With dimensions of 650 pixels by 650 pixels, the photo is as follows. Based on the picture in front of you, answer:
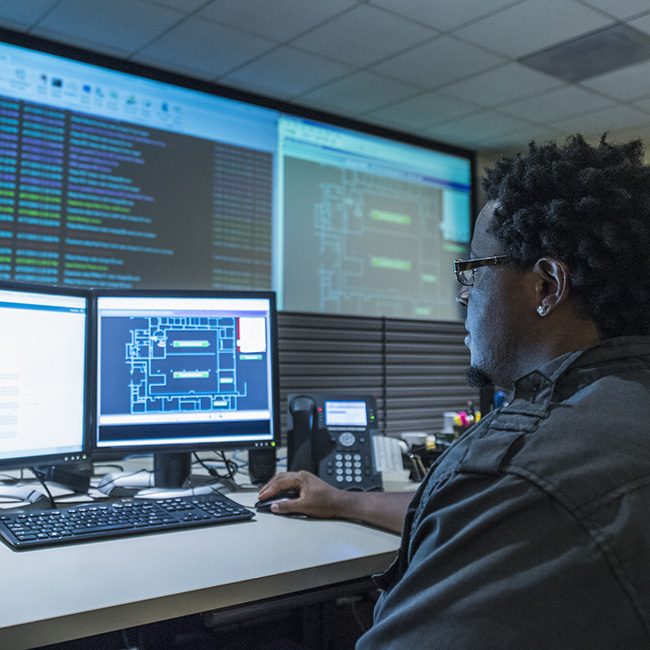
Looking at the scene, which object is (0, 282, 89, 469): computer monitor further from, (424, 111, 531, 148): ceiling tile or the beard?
(424, 111, 531, 148): ceiling tile

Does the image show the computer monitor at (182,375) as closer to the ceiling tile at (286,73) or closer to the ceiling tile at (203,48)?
the ceiling tile at (203,48)

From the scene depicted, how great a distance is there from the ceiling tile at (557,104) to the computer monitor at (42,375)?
124 inches

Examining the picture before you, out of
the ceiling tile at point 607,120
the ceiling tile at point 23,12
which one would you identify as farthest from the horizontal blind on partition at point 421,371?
the ceiling tile at point 607,120

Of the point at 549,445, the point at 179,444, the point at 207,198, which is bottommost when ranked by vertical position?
the point at 179,444

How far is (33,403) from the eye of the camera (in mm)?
1289

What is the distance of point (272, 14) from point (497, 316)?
96.2 inches

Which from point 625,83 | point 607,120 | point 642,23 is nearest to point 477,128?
point 607,120

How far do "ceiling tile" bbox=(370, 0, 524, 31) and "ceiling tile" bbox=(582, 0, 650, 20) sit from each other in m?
0.37

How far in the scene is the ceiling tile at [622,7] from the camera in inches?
108

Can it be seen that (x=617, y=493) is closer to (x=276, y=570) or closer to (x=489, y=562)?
(x=489, y=562)

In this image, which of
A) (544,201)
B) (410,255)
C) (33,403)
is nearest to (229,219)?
(410,255)

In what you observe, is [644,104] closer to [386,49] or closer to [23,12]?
[386,49]

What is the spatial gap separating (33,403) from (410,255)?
10.6ft

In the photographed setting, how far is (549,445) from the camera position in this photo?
2.04 feet
